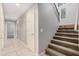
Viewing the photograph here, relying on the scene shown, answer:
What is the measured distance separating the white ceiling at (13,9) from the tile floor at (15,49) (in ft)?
1.40

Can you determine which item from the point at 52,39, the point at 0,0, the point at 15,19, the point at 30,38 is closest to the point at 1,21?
the point at 15,19

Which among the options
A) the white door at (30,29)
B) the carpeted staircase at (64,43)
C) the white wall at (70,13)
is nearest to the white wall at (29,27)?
the white door at (30,29)

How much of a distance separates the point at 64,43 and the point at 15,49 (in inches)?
36.8

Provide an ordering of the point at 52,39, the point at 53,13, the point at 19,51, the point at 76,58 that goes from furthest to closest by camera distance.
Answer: the point at 53,13 < the point at 52,39 < the point at 19,51 < the point at 76,58

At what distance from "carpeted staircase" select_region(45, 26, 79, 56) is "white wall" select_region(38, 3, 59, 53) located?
0.34 ft

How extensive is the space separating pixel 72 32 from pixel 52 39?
Answer: 444mm

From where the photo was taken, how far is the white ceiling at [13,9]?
1463 mm

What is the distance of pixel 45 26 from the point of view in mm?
1712

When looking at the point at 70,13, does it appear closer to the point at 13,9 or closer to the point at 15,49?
the point at 13,9

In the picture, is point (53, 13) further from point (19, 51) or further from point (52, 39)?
point (19, 51)

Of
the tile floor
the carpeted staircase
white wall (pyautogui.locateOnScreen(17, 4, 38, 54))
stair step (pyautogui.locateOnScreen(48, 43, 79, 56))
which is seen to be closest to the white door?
white wall (pyautogui.locateOnScreen(17, 4, 38, 54))

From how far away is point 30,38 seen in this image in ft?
5.13

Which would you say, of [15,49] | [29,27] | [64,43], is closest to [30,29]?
[29,27]

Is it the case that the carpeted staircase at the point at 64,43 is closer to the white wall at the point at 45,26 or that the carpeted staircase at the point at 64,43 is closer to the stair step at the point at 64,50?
the stair step at the point at 64,50
